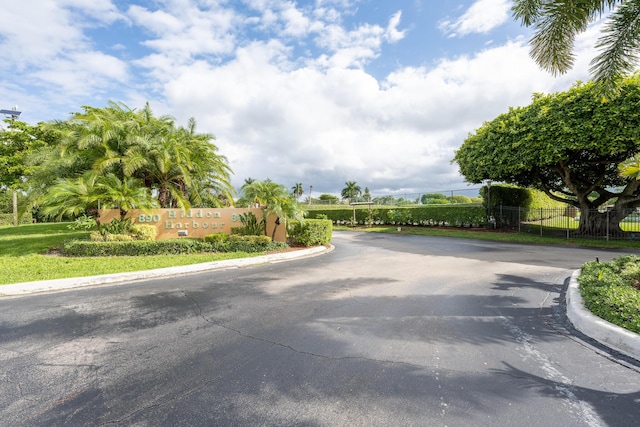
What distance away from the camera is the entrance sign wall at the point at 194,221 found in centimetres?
1307

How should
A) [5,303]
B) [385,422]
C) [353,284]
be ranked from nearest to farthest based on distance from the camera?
[385,422] → [5,303] → [353,284]

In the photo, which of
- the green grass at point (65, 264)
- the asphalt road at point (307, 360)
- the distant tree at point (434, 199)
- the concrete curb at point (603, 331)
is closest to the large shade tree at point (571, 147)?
the distant tree at point (434, 199)

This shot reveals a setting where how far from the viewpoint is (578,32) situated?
24.2ft

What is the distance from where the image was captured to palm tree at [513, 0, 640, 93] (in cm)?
656

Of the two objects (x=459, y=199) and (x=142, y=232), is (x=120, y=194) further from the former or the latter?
(x=459, y=199)

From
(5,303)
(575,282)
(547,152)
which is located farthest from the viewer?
(547,152)

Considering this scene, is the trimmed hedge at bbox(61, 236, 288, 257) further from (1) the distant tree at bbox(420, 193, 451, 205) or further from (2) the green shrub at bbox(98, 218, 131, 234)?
(1) the distant tree at bbox(420, 193, 451, 205)

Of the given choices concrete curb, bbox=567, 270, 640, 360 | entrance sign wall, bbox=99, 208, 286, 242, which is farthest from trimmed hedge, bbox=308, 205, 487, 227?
concrete curb, bbox=567, 270, 640, 360

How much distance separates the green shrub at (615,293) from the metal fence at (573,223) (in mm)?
12543

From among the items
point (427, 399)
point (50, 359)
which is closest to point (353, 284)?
point (427, 399)

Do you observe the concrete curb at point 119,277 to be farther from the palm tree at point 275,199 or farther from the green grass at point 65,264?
the palm tree at point 275,199

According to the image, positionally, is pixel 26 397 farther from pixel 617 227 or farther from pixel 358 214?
pixel 358 214

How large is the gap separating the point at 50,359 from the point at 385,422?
3.88m

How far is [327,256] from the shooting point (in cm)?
1130
